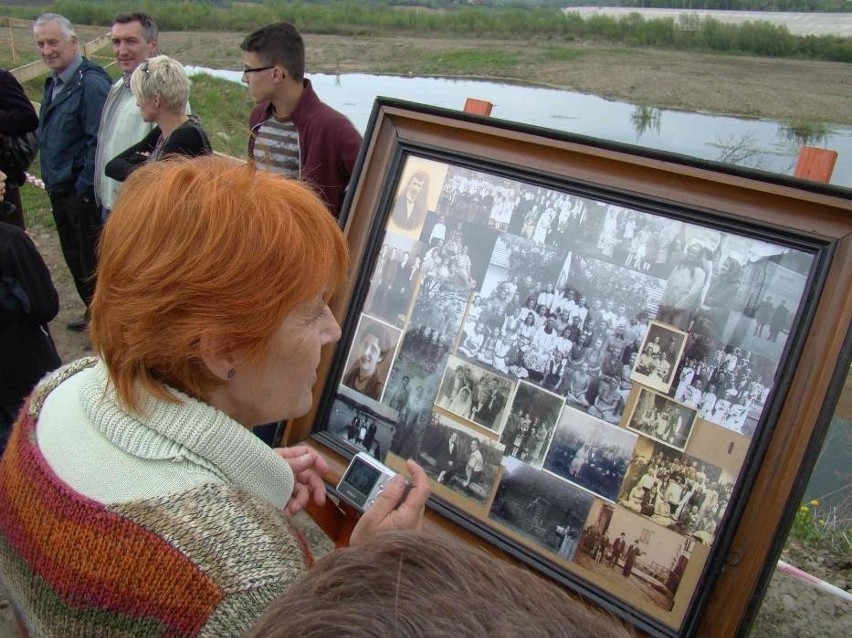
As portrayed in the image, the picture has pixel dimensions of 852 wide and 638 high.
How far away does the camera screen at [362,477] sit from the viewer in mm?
1428

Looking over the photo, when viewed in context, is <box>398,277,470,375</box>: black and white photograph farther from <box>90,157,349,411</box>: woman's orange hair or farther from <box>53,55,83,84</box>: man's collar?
<box>53,55,83,84</box>: man's collar

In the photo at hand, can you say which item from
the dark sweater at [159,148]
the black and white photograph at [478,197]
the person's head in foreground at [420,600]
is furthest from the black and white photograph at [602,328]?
the dark sweater at [159,148]

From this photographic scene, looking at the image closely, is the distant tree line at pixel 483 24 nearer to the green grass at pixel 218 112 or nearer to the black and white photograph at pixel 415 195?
the black and white photograph at pixel 415 195

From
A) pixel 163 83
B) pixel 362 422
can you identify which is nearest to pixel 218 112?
pixel 163 83

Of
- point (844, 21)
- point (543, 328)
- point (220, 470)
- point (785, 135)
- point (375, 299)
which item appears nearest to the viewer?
point (220, 470)

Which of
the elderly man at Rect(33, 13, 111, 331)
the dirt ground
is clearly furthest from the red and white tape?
the elderly man at Rect(33, 13, 111, 331)

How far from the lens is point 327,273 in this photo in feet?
3.58

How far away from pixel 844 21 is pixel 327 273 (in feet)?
12.2

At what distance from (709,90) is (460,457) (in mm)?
6940

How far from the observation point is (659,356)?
1240 millimetres

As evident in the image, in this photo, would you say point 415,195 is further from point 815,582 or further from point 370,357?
point 815,582

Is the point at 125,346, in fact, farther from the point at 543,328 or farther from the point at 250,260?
the point at 543,328

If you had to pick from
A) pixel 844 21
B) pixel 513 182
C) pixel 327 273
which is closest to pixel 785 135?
pixel 844 21

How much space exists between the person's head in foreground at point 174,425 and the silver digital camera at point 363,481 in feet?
1.05
